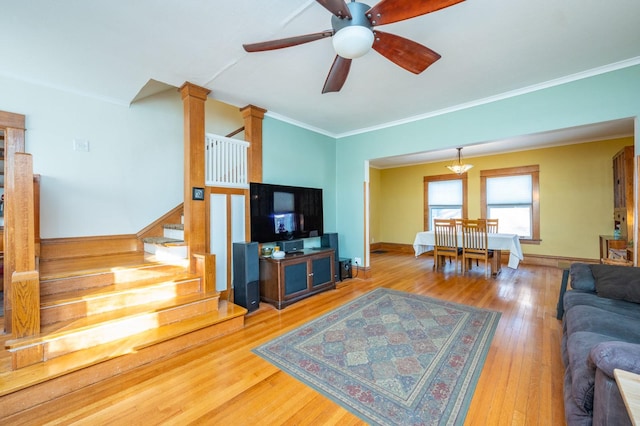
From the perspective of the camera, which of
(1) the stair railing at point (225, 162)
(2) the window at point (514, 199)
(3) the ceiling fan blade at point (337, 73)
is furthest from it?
(2) the window at point (514, 199)

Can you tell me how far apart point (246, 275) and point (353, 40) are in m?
2.51

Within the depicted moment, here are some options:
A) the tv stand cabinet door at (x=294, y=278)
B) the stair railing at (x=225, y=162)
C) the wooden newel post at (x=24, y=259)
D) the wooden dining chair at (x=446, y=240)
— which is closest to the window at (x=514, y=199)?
the wooden dining chair at (x=446, y=240)

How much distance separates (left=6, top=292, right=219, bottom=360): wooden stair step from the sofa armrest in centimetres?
276

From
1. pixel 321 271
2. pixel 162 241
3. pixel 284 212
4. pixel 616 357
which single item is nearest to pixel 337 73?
pixel 284 212

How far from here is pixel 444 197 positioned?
264 inches

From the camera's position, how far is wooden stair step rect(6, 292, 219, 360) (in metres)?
1.82

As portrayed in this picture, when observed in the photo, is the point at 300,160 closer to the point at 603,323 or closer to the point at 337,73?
the point at 337,73

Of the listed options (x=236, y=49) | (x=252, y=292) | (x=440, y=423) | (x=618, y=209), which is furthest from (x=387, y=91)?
(x=618, y=209)

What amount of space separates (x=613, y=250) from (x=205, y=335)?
209 inches

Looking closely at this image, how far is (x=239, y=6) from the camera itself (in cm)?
181

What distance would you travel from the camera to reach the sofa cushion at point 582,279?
2307mm

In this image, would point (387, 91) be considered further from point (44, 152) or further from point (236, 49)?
point (44, 152)

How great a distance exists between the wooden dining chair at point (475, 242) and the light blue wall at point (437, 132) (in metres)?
1.77

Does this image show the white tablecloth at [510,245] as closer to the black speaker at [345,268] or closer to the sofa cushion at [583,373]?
the black speaker at [345,268]
